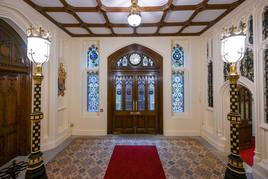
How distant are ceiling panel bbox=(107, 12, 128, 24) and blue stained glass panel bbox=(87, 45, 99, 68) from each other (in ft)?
5.62

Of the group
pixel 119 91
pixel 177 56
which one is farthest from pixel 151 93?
pixel 177 56

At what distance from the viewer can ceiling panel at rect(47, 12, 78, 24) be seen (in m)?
3.96

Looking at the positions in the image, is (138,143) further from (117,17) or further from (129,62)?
(117,17)

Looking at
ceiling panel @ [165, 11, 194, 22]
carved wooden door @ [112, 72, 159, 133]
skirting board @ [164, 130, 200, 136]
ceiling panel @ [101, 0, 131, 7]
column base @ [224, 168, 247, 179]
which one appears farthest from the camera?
carved wooden door @ [112, 72, 159, 133]

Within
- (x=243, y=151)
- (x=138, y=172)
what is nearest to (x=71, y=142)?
(x=138, y=172)

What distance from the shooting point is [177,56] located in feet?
18.8

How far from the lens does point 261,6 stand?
2.98 meters

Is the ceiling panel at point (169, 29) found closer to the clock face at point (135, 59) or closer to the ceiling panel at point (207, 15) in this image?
the ceiling panel at point (207, 15)

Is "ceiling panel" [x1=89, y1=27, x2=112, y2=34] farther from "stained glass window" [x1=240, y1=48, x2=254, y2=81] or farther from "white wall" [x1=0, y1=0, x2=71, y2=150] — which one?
"stained glass window" [x1=240, y1=48, x2=254, y2=81]

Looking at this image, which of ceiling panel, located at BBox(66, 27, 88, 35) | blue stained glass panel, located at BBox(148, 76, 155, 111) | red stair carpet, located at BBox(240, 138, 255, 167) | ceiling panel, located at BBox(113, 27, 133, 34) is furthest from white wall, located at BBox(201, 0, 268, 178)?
ceiling panel, located at BBox(66, 27, 88, 35)

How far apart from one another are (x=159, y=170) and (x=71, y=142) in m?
3.00

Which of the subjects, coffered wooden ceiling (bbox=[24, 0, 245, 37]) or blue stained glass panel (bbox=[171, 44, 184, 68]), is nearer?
coffered wooden ceiling (bbox=[24, 0, 245, 37])

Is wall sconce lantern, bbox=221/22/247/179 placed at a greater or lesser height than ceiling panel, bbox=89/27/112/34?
lesser

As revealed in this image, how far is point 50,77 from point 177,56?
4384 mm
